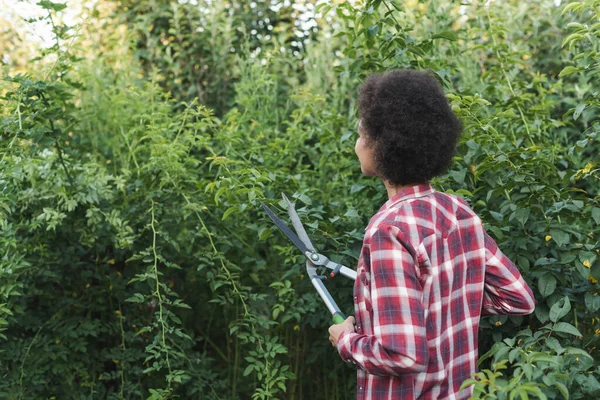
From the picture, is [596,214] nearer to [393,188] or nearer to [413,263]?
[393,188]

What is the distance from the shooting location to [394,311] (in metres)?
1.72

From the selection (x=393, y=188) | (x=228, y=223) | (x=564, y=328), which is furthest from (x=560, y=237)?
(x=228, y=223)

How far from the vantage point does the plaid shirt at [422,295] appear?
173 centimetres

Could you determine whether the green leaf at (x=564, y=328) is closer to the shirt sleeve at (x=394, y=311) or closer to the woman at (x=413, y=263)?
the woman at (x=413, y=263)

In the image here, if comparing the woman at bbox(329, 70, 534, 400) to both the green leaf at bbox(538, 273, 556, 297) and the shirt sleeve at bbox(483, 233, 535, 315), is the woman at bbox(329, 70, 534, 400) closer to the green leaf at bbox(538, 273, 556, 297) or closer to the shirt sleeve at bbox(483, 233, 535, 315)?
the shirt sleeve at bbox(483, 233, 535, 315)

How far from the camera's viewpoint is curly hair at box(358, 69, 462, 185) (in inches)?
73.8

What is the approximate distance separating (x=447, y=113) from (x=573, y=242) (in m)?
1.15

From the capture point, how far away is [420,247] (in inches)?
70.1

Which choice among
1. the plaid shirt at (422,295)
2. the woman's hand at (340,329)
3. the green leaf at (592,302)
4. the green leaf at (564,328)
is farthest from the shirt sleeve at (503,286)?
the green leaf at (592,302)

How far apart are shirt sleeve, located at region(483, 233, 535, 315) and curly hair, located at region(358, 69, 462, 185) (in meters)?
0.28

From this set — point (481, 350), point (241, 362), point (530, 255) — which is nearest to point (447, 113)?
point (530, 255)

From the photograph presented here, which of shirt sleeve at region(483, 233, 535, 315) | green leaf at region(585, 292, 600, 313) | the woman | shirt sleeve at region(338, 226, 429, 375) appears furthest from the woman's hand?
green leaf at region(585, 292, 600, 313)

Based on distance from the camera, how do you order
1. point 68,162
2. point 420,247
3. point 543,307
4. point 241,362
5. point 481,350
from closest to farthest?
point 420,247
point 543,307
point 481,350
point 68,162
point 241,362

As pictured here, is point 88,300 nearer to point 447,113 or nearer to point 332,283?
point 332,283
